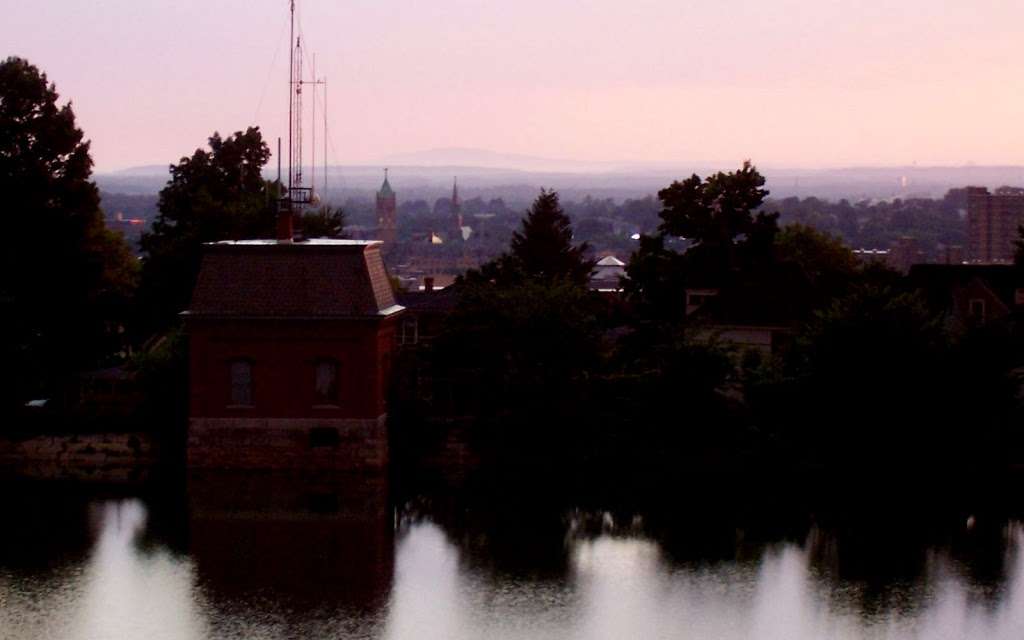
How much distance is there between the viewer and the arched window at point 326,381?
48.6 m

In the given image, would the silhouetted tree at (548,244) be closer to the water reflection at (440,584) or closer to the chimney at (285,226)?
the chimney at (285,226)

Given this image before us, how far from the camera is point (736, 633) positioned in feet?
110

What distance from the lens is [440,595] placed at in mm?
36312

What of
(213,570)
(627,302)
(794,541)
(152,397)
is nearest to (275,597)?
(213,570)

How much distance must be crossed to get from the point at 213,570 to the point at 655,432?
15936mm

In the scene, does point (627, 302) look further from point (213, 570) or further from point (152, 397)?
point (213, 570)

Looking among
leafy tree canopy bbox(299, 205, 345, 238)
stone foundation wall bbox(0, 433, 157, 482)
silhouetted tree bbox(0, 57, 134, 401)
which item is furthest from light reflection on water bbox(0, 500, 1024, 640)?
leafy tree canopy bbox(299, 205, 345, 238)

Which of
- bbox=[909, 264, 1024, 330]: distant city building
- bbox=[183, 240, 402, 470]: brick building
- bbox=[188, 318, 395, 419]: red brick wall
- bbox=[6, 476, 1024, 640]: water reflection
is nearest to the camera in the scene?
bbox=[6, 476, 1024, 640]: water reflection

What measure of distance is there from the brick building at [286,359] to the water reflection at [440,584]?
12.0ft

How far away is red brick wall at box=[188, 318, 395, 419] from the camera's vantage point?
1909 inches

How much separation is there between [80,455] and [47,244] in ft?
41.0

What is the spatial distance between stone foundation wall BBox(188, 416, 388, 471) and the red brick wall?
239 mm

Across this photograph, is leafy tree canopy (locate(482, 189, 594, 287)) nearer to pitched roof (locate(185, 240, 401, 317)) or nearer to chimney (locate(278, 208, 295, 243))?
chimney (locate(278, 208, 295, 243))

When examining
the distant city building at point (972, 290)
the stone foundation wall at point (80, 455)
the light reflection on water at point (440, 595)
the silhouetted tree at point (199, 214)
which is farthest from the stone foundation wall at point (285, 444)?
the distant city building at point (972, 290)
